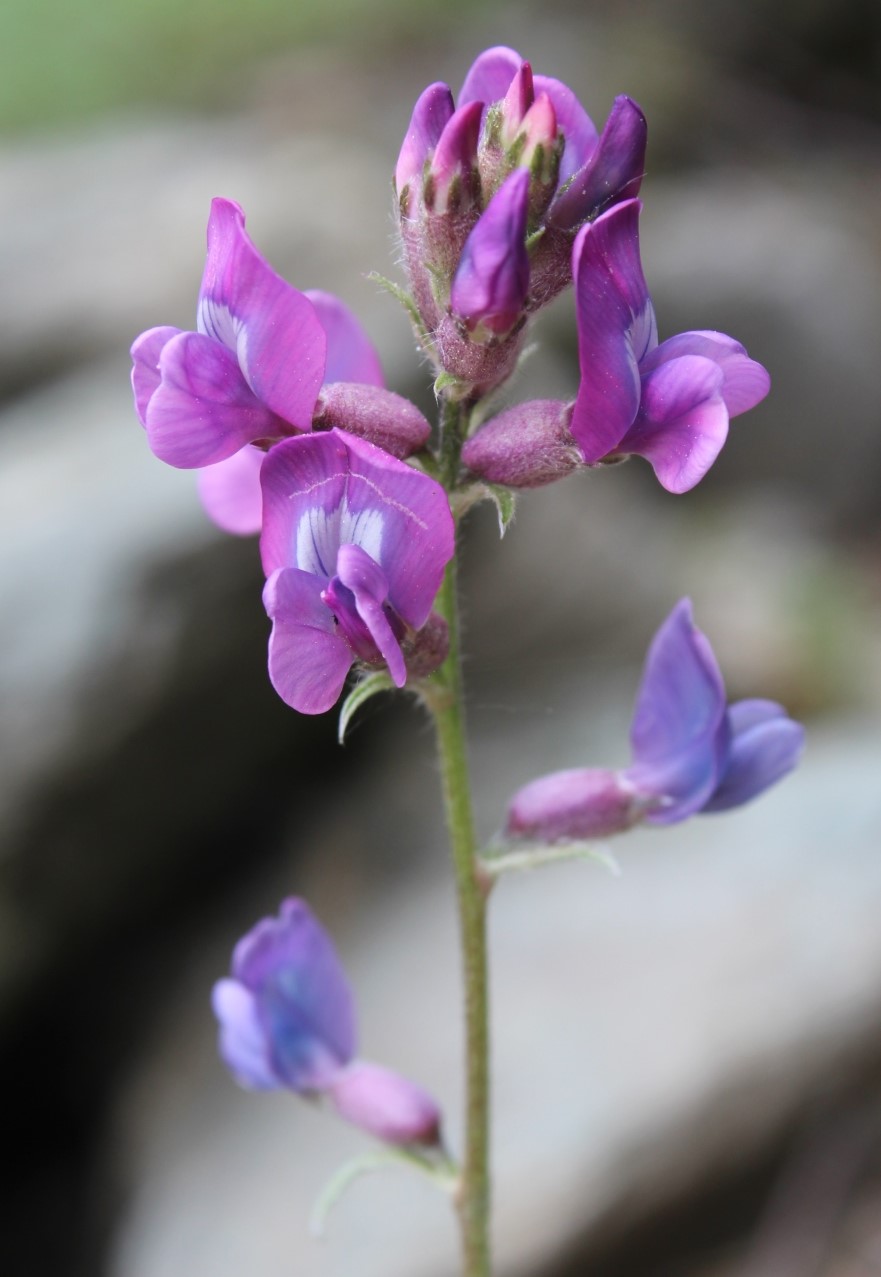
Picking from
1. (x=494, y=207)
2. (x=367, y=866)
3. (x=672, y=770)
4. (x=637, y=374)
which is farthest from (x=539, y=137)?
A: (x=367, y=866)

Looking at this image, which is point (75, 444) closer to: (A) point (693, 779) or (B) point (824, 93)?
(A) point (693, 779)

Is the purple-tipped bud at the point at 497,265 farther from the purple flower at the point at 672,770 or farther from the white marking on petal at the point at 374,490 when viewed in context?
the purple flower at the point at 672,770

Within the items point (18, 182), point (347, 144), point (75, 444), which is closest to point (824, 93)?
point (347, 144)

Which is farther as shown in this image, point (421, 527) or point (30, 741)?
point (30, 741)

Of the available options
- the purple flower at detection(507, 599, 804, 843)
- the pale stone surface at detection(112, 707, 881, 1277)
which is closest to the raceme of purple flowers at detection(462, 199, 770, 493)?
the purple flower at detection(507, 599, 804, 843)

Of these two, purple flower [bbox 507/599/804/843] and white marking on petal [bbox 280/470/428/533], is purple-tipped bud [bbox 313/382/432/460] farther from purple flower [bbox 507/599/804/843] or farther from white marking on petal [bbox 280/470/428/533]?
purple flower [bbox 507/599/804/843]

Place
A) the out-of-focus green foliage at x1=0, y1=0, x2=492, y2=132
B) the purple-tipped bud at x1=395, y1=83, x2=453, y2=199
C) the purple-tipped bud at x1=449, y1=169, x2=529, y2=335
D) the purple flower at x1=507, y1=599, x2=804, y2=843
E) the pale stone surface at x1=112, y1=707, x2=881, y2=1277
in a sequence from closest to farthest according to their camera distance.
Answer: the purple-tipped bud at x1=449, y1=169, x2=529, y2=335, the purple-tipped bud at x1=395, y1=83, x2=453, y2=199, the purple flower at x1=507, y1=599, x2=804, y2=843, the pale stone surface at x1=112, y1=707, x2=881, y2=1277, the out-of-focus green foliage at x1=0, y1=0, x2=492, y2=132

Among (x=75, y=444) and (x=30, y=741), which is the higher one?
(x=75, y=444)
